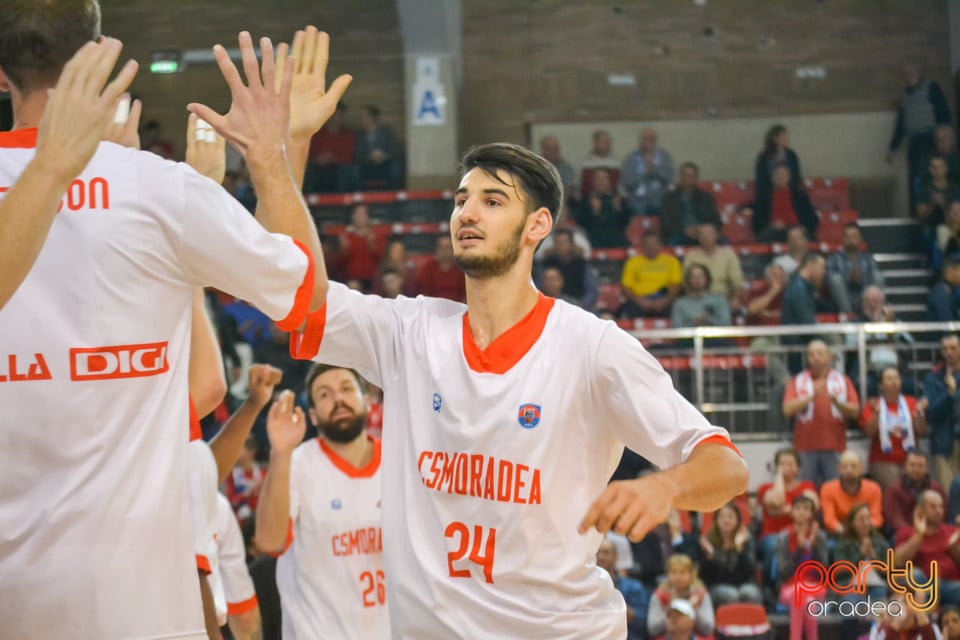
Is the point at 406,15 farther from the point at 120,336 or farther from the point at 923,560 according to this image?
the point at 120,336

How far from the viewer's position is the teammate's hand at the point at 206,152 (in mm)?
3689

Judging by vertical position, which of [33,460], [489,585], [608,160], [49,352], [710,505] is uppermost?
[608,160]

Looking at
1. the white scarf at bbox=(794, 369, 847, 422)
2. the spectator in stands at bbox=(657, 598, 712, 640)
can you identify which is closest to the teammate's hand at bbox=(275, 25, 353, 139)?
the spectator in stands at bbox=(657, 598, 712, 640)

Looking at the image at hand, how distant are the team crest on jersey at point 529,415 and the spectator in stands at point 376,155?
13472mm

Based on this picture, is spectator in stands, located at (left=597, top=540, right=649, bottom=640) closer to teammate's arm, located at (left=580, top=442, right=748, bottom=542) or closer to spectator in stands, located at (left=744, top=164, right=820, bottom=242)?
teammate's arm, located at (left=580, top=442, right=748, bottom=542)

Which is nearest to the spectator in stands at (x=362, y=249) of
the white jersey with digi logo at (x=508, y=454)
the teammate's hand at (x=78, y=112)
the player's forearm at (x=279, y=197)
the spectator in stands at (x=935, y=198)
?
the spectator in stands at (x=935, y=198)

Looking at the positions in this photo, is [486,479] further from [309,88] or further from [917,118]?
[917,118]

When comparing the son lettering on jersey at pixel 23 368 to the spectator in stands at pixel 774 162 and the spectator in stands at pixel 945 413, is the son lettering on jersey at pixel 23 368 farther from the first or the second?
the spectator in stands at pixel 774 162

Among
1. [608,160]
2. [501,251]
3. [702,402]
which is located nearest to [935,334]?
[702,402]

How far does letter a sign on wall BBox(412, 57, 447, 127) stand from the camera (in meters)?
18.4

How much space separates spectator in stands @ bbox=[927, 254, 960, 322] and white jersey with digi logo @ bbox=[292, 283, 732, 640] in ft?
35.1

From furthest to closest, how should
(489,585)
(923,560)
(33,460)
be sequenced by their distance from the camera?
(923,560)
(489,585)
(33,460)

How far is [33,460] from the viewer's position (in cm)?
262

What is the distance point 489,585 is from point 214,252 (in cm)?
139
